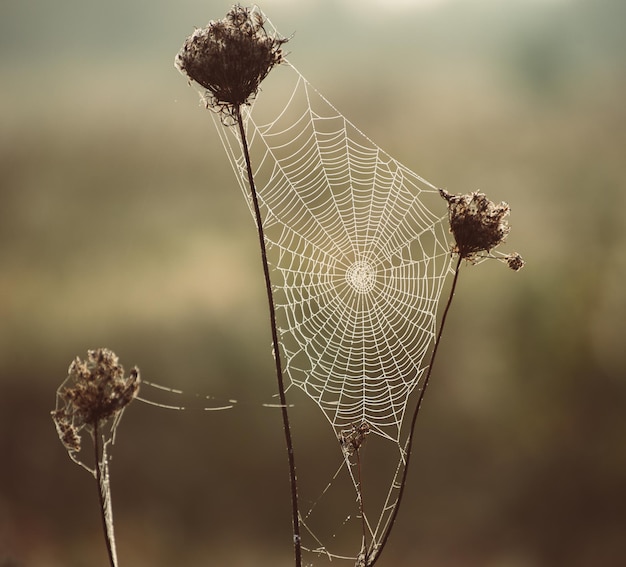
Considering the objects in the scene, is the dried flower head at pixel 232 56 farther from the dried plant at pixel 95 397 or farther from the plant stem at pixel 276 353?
the dried plant at pixel 95 397

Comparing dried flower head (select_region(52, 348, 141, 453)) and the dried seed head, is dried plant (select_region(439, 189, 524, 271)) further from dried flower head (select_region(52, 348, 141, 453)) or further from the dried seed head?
dried flower head (select_region(52, 348, 141, 453))

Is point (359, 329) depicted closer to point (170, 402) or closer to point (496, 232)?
point (496, 232)

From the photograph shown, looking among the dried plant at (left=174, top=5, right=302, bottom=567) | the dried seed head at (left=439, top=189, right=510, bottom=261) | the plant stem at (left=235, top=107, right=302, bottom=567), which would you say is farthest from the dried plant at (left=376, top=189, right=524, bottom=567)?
the dried plant at (left=174, top=5, right=302, bottom=567)

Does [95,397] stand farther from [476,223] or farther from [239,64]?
[476,223]

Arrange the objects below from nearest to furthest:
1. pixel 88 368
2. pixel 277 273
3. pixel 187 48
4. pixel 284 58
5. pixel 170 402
Answer: 1. pixel 88 368
2. pixel 187 48
3. pixel 284 58
4. pixel 277 273
5. pixel 170 402

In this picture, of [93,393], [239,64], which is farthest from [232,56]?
[93,393]

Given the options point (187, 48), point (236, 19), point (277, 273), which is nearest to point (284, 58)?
point (236, 19)
